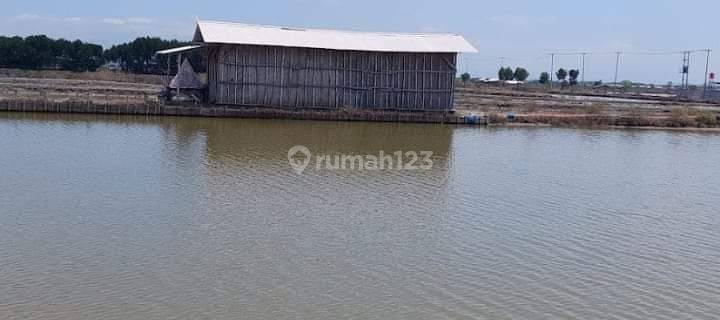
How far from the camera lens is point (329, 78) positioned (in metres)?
27.1

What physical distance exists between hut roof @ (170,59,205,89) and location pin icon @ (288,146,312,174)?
347 inches

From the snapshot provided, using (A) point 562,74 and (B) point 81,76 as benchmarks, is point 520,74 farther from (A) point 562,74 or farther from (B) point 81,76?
(B) point 81,76

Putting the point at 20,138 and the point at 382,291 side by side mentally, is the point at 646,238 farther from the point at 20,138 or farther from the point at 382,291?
the point at 20,138

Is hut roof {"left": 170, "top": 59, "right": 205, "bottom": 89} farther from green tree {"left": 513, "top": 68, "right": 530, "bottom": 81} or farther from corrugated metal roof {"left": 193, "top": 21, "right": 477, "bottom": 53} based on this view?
green tree {"left": 513, "top": 68, "right": 530, "bottom": 81}

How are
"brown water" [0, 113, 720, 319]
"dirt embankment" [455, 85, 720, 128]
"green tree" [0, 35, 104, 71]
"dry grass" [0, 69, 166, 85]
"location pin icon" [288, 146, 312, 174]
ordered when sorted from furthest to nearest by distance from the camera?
"green tree" [0, 35, 104, 71]
"dry grass" [0, 69, 166, 85]
"dirt embankment" [455, 85, 720, 128]
"location pin icon" [288, 146, 312, 174]
"brown water" [0, 113, 720, 319]

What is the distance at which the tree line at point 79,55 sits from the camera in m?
43.6

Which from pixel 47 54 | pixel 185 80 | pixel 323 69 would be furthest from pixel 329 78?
pixel 47 54

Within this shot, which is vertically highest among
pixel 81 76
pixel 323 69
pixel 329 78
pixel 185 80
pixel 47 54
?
pixel 47 54

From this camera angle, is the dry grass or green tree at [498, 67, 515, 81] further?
green tree at [498, 67, 515, 81]

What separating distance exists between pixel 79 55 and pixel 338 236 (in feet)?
133

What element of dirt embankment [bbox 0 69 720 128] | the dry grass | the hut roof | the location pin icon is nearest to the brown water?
the location pin icon

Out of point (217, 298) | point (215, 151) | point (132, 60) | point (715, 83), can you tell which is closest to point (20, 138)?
point (215, 151)

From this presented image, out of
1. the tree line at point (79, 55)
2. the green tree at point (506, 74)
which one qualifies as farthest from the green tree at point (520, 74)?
the tree line at point (79, 55)

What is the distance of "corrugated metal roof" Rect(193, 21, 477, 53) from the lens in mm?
26031
